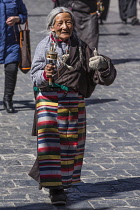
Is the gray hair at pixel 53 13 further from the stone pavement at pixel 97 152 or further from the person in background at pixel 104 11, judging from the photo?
the person in background at pixel 104 11

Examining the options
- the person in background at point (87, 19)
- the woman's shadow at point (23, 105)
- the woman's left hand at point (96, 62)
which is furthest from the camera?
the person in background at point (87, 19)

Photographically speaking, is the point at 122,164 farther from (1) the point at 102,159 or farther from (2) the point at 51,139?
(2) the point at 51,139

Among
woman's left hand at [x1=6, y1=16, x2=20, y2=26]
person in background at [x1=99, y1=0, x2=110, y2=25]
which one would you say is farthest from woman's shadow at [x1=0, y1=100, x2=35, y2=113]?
person in background at [x1=99, y1=0, x2=110, y2=25]

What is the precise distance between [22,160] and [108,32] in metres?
12.0

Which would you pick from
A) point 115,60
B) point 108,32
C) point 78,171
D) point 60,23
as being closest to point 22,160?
point 78,171

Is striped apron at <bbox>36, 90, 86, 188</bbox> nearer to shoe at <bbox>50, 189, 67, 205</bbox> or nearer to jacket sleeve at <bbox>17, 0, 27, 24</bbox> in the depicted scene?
shoe at <bbox>50, 189, 67, 205</bbox>

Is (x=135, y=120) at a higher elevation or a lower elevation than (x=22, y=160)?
lower

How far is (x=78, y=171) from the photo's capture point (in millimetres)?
5562

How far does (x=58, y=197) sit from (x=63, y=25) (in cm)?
136

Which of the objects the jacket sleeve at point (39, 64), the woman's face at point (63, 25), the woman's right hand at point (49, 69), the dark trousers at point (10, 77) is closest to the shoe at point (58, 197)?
the jacket sleeve at point (39, 64)

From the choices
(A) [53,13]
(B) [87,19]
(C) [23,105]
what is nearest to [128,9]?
(B) [87,19]

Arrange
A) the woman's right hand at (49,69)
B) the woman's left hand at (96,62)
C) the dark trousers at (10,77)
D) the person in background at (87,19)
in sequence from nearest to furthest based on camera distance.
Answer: the woman's right hand at (49,69)
the woman's left hand at (96,62)
the dark trousers at (10,77)
the person in background at (87,19)

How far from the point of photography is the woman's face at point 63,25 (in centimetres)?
530

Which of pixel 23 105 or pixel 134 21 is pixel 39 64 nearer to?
pixel 23 105
